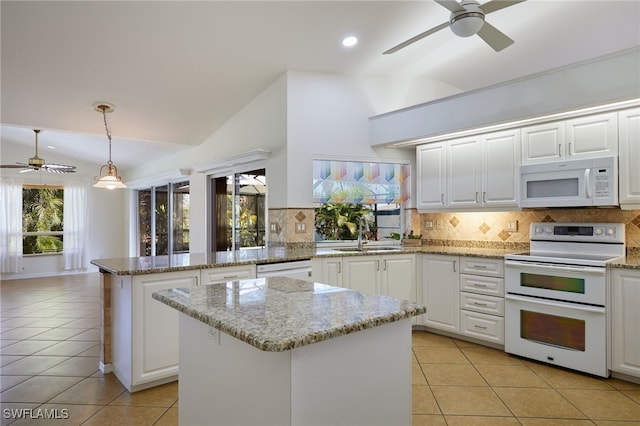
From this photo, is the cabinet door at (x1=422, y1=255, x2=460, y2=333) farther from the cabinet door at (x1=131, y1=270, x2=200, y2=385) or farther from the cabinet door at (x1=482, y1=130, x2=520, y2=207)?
the cabinet door at (x1=131, y1=270, x2=200, y2=385)

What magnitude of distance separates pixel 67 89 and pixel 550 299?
5.03 metres

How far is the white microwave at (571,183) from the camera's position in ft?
10.0

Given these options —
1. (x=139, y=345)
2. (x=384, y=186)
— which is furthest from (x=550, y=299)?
(x=139, y=345)

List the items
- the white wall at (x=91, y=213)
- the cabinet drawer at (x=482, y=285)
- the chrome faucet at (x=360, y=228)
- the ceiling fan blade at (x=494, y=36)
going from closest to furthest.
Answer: the ceiling fan blade at (x=494, y=36), the cabinet drawer at (x=482, y=285), the chrome faucet at (x=360, y=228), the white wall at (x=91, y=213)

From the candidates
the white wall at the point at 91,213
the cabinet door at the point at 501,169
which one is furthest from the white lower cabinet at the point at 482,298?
the white wall at the point at 91,213

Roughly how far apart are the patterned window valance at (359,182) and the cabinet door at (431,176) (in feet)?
1.26

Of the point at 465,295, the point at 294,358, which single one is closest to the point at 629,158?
the point at 465,295

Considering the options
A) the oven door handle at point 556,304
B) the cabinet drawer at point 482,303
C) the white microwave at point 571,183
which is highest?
the white microwave at point 571,183

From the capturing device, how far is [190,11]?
317 centimetres

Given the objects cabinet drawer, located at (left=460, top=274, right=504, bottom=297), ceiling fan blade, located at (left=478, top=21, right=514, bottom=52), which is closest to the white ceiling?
ceiling fan blade, located at (left=478, top=21, right=514, bottom=52)

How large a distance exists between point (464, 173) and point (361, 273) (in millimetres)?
1520

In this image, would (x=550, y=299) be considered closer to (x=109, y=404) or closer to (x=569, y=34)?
(x=569, y=34)

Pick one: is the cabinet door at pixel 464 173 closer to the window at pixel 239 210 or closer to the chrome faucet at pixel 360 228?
the chrome faucet at pixel 360 228

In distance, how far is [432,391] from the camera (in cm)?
275
